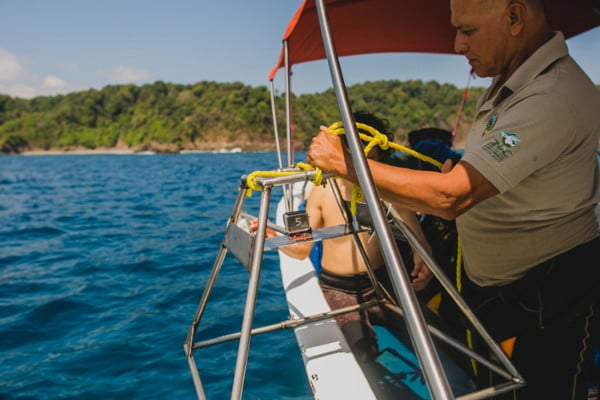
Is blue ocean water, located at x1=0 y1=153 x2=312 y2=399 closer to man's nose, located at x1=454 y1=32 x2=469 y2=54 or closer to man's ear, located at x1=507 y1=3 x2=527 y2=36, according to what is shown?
man's nose, located at x1=454 y1=32 x2=469 y2=54

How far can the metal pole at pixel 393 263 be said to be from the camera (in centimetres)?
86

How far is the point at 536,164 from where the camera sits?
125cm

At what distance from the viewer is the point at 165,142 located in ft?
294

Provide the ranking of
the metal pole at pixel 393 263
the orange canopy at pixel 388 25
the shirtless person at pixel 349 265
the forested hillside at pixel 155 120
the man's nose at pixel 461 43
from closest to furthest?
the metal pole at pixel 393 263 < the man's nose at pixel 461 43 < the shirtless person at pixel 349 265 < the orange canopy at pixel 388 25 < the forested hillside at pixel 155 120

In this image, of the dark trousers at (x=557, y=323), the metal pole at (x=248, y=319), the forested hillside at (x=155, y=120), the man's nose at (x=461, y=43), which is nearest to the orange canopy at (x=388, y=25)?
the man's nose at (x=461, y=43)

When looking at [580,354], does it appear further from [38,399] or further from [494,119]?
[38,399]

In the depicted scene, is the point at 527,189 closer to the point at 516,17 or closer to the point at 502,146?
the point at 502,146

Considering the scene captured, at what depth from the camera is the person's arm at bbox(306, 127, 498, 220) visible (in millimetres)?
1242

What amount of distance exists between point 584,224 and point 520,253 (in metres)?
0.24

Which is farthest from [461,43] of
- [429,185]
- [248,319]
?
[248,319]

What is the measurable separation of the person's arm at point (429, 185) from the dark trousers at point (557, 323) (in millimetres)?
516

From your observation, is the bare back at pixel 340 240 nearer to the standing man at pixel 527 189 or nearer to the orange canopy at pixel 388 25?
the standing man at pixel 527 189

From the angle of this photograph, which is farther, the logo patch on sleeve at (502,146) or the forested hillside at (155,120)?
the forested hillside at (155,120)

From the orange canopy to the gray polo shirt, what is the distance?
91.8 inches
